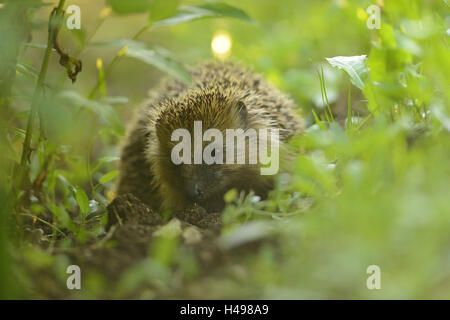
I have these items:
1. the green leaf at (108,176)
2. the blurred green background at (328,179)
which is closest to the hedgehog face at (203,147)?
the blurred green background at (328,179)

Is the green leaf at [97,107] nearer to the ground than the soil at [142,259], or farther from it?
farther from it

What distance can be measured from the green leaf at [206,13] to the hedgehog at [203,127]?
86cm

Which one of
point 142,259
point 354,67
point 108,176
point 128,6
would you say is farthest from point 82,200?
point 354,67

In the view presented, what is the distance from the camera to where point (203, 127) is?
13.2ft

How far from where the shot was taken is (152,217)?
3059 mm

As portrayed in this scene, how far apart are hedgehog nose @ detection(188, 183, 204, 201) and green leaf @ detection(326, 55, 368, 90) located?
151 centimetres

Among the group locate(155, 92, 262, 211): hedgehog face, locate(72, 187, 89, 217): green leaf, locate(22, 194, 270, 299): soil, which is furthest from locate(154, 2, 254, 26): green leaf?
locate(22, 194, 270, 299): soil

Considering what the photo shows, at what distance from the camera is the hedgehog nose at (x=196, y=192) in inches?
155

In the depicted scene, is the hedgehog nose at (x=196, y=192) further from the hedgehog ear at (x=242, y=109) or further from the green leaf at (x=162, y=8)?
the green leaf at (x=162, y=8)

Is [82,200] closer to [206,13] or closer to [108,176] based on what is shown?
[108,176]

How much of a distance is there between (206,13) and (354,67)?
3.74ft

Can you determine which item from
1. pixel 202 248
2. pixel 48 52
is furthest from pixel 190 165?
pixel 202 248

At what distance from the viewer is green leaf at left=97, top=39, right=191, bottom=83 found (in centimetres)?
306
